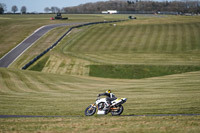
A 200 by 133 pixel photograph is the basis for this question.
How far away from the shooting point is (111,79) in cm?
4931

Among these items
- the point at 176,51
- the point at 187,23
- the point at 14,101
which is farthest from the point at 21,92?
the point at 187,23

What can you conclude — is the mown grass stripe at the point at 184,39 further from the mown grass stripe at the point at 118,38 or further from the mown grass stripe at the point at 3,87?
the mown grass stripe at the point at 3,87

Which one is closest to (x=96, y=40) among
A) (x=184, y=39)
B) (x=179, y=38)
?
(x=179, y=38)

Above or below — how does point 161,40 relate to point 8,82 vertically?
below

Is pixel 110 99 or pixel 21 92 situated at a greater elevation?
pixel 110 99

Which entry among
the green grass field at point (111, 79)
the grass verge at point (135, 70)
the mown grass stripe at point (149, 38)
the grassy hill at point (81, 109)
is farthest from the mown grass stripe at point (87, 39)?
the grassy hill at point (81, 109)

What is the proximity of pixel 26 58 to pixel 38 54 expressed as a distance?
3.44 metres

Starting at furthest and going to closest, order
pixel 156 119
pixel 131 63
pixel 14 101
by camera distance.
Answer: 1. pixel 131 63
2. pixel 14 101
3. pixel 156 119

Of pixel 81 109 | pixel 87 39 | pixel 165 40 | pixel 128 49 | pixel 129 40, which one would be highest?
pixel 81 109

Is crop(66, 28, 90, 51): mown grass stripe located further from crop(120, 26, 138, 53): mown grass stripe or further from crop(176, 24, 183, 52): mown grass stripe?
crop(176, 24, 183, 52): mown grass stripe

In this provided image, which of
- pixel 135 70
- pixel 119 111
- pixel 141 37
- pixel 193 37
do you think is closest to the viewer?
pixel 119 111

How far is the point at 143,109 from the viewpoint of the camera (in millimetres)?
21094

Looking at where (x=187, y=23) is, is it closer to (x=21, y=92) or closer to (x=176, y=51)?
(x=176, y=51)

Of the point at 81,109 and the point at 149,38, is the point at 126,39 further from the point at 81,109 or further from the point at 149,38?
the point at 81,109
